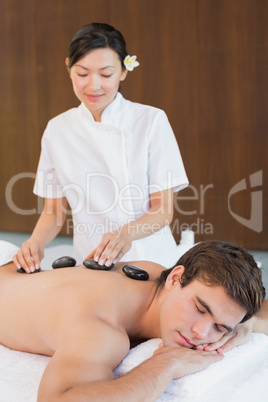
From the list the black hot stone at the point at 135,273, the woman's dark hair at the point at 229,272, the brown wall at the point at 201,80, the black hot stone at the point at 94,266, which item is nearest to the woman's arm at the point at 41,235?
the black hot stone at the point at 94,266

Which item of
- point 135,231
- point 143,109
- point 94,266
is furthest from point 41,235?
point 143,109

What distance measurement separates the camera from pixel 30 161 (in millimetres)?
5039

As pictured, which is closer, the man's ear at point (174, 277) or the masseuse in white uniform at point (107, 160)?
the man's ear at point (174, 277)

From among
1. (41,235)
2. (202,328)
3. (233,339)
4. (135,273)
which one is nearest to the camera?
(202,328)

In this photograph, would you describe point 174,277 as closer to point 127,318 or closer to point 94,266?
point 127,318

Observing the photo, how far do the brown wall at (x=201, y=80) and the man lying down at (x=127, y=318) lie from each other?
2.65m

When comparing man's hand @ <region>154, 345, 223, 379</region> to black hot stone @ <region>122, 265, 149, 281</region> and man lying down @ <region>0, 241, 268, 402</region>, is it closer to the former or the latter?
man lying down @ <region>0, 241, 268, 402</region>

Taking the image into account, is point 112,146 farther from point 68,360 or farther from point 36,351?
point 68,360

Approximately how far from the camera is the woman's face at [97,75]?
6.63 feet

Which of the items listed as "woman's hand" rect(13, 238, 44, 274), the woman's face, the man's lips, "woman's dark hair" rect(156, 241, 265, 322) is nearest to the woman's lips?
the woman's face

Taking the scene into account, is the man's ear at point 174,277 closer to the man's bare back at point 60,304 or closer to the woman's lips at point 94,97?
the man's bare back at point 60,304

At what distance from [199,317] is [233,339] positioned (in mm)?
156

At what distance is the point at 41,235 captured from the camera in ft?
6.97

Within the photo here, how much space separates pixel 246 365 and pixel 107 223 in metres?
0.96
